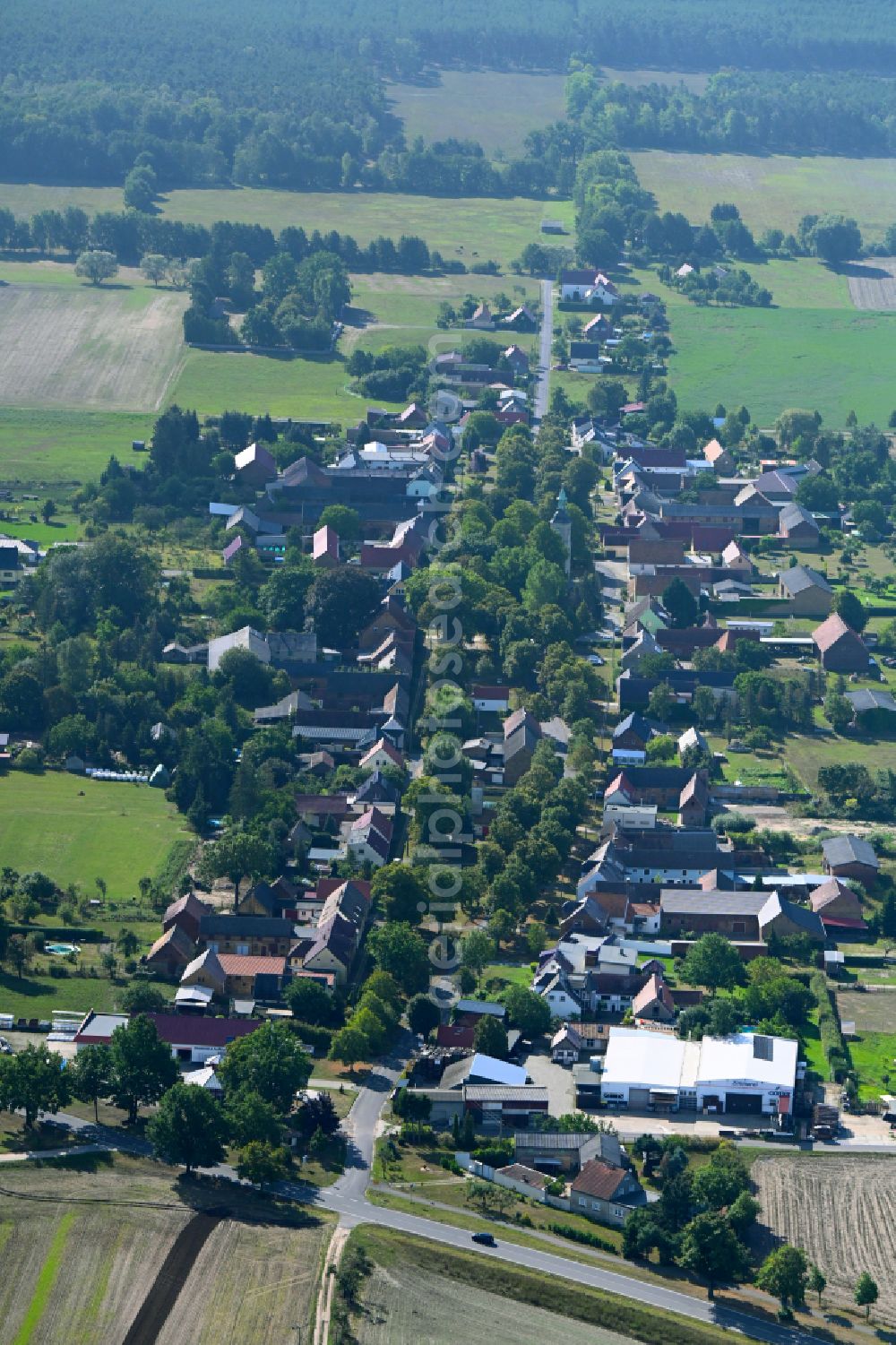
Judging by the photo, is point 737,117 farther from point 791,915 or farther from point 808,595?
point 791,915

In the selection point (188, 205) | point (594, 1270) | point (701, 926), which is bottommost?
point (594, 1270)

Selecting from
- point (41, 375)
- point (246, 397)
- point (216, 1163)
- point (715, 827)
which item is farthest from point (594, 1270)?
point (41, 375)

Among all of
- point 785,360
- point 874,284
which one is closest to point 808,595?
point 785,360

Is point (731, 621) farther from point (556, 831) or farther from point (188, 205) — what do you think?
point (188, 205)

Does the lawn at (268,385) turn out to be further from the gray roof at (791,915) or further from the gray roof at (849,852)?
the gray roof at (791,915)

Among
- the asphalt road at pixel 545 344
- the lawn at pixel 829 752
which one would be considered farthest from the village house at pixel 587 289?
the lawn at pixel 829 752
